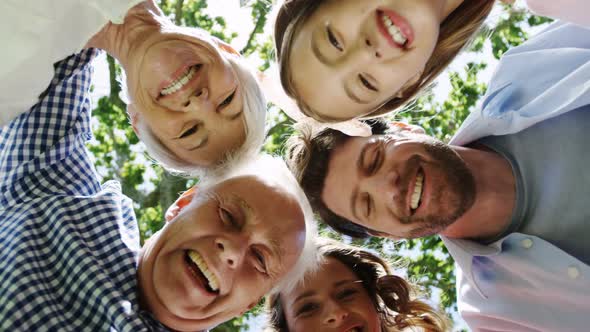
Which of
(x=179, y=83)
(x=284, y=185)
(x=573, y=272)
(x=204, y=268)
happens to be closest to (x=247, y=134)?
(x=284, y=185)

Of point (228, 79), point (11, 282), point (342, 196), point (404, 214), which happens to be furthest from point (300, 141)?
point (11, 282)

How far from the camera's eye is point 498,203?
12.3 feet

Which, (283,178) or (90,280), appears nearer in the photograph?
(90,280)

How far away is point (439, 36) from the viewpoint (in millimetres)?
3320

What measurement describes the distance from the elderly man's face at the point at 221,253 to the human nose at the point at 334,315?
1.77 feet

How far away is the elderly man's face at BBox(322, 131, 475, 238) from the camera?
144 inches

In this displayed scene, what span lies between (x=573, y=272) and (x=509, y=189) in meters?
0.58

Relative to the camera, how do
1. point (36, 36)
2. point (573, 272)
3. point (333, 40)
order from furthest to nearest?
point (573, 272), point (333, 40), point (36, 36)

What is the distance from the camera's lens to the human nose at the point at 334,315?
354cm

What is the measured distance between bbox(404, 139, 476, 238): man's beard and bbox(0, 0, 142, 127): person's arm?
197 centimetres

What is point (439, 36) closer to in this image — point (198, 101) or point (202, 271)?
point (198, 101)

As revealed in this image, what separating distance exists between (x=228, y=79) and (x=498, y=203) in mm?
1730

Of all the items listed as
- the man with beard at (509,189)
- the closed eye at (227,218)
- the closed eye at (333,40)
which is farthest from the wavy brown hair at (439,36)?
the closed eye at (227,218)

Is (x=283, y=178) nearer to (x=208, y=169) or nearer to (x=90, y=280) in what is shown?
(x=208, y=169)
